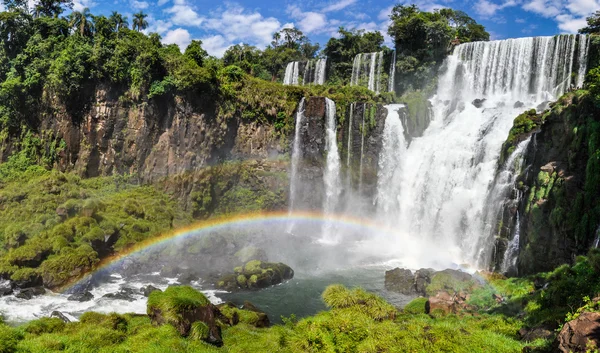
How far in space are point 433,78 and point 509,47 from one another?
8.99 meters

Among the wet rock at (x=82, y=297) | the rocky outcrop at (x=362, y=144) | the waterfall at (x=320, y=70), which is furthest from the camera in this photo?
the waterfall at (x=320, y=70)

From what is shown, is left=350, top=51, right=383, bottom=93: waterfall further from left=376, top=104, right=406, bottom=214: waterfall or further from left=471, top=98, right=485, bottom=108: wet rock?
left=471, top=98, right=485, bottom=108: wet rock

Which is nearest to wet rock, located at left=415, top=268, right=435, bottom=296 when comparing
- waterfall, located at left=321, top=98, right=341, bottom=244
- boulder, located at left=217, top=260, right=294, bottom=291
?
boulder, located at left=217, top=260, right=294, bottom=291

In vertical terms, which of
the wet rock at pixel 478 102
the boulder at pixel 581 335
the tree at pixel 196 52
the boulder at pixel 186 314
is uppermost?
the tree at pixel 196 52

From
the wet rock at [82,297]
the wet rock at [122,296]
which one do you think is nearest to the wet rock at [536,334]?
the wet rock at [122,296]

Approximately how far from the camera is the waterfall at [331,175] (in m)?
39.5

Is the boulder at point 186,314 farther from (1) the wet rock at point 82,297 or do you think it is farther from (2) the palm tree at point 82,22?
(2) the palm tree at point 82,22

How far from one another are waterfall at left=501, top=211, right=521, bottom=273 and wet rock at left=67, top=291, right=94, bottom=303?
24.9 meters

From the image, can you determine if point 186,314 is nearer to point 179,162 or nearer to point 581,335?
point 581,335

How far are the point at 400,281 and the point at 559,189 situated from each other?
10.5 metres

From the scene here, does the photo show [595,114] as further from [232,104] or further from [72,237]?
[72,237]

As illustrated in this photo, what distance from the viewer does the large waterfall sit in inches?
2178

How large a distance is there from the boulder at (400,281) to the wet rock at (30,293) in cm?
2082

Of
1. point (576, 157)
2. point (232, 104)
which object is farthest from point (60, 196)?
point (576, 157)
